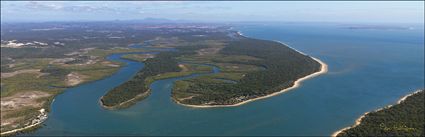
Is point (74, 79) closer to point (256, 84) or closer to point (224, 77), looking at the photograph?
point (224, 77)

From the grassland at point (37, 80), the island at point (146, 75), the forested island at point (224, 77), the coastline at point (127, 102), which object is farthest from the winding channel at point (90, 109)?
the grassland at point (37, 80)

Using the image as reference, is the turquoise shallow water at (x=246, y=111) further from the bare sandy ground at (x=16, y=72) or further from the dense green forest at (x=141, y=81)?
the bare sandy ground at (x=16, y=72)

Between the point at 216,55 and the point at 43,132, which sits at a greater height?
the point at 216,55

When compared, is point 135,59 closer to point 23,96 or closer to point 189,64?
point 189,64

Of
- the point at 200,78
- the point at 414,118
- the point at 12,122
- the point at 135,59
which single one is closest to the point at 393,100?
the point at 414,118

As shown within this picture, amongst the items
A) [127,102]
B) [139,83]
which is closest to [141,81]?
[139,83]
